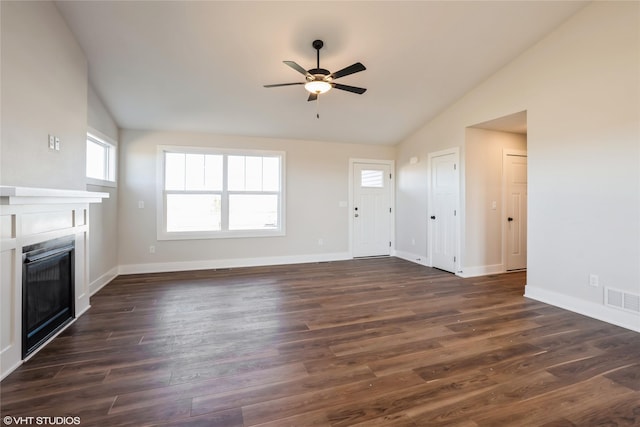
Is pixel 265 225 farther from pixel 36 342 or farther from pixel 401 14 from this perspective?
pixel 401 14

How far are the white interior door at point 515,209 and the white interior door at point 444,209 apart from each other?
918 millimetres

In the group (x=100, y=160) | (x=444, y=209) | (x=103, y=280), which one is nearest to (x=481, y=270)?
(x=444, y=209)

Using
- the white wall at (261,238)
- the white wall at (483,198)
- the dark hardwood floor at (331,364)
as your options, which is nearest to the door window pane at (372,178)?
the white wall at (261,238)

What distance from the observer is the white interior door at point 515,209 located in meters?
4.79

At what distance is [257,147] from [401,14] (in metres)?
3.22

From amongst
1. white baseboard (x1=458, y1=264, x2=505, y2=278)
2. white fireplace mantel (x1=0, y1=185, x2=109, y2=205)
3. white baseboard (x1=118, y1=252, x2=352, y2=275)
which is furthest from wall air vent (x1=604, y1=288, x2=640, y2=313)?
white fireplace mantel (x1=0, y1=185, x2=109, y2=205)

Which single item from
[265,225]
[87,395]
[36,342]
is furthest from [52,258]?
[265,225]

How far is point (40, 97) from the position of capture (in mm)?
2408

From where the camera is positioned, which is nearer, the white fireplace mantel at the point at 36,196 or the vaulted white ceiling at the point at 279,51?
the white fireplace mantel at the point at 36,196

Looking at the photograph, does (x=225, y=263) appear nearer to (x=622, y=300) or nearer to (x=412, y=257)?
(x=412, y=257)

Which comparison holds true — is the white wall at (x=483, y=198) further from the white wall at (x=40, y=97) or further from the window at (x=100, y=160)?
the window at (x=100, y=160)

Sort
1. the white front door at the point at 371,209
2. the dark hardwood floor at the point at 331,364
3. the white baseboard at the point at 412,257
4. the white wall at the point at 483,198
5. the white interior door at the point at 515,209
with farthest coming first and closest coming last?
the white front door at the point at 371,209 < the white baseboard at the point at 412,257 < the white interior door at the point at 515,209 < the white wall at the point at 483,198 < the dark hardwood floor at the point at 331,364

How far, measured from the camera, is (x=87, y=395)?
5.58 ft

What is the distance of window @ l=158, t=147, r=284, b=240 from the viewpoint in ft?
16.1
